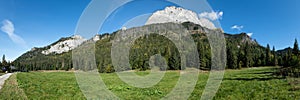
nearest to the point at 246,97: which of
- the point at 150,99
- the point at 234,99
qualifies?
the point at 234,99

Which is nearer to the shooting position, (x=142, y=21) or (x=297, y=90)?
(x=142, y=21)

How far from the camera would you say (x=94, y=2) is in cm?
847

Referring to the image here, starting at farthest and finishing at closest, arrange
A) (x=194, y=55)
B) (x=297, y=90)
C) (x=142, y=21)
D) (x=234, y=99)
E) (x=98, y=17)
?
(x=297, y=90) < (x=234, y=99) < (x=142, y=21) < (x=194, y=55) < (x=98, y=17)

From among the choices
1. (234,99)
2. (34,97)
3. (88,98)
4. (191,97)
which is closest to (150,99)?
(191,97)

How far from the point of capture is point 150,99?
16594mm

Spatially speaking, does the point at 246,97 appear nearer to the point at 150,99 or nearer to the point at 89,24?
the point at 150,99

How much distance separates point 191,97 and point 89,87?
8.32 m

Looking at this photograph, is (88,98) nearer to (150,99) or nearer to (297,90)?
(150,99)

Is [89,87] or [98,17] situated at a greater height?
[98,17]

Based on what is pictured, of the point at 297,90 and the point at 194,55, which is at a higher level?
the point at 194,55

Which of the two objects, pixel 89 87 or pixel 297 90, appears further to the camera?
pixel 89 87

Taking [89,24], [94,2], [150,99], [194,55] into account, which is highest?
[94,2]

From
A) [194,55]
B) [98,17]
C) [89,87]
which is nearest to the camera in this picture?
[98,17]

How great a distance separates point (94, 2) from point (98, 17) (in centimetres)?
72
